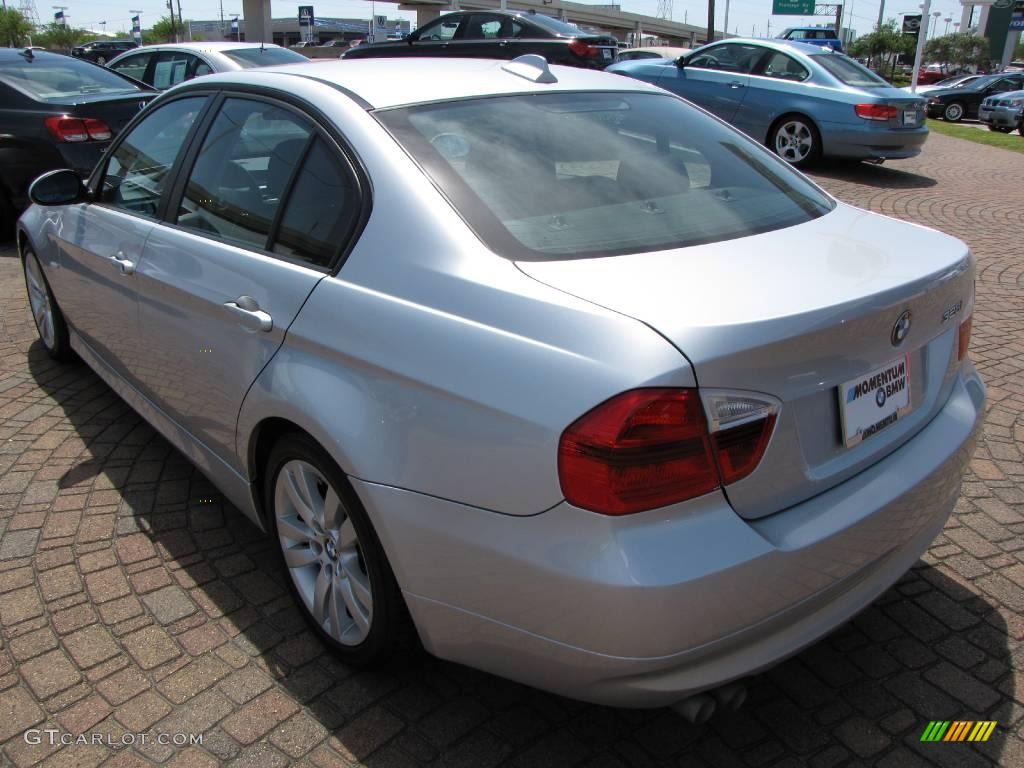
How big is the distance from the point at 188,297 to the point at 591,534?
5.86 feet

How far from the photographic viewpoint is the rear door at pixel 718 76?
1136 centimetres

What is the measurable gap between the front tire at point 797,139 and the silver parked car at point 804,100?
12mm

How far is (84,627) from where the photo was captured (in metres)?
2.82

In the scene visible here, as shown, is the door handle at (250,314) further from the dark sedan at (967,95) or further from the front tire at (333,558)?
the dark sedan at (967,95)

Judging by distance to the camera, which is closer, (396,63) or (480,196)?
(480,196)

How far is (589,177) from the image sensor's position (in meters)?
2.59

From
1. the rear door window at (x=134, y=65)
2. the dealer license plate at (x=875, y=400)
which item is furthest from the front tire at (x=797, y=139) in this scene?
the dealer license plate at (x=875, y=400)

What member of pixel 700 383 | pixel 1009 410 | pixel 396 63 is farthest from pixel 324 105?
pixel 1009 410

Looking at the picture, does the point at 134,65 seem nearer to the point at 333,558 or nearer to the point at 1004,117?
the point at 333,558

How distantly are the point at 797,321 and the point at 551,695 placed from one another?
129cm

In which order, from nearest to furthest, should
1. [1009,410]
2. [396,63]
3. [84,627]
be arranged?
→ [84,627] → [396,63] → [1009,410]

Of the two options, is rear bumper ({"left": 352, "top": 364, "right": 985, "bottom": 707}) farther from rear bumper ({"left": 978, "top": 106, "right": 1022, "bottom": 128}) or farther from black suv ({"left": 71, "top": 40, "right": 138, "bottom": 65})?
black suv ({"left": 71, "top": 40, "right": 138, "bottom": 65})

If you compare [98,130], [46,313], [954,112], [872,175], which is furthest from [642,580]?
[954,112]

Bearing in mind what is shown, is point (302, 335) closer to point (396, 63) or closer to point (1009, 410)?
point (396, 63)
